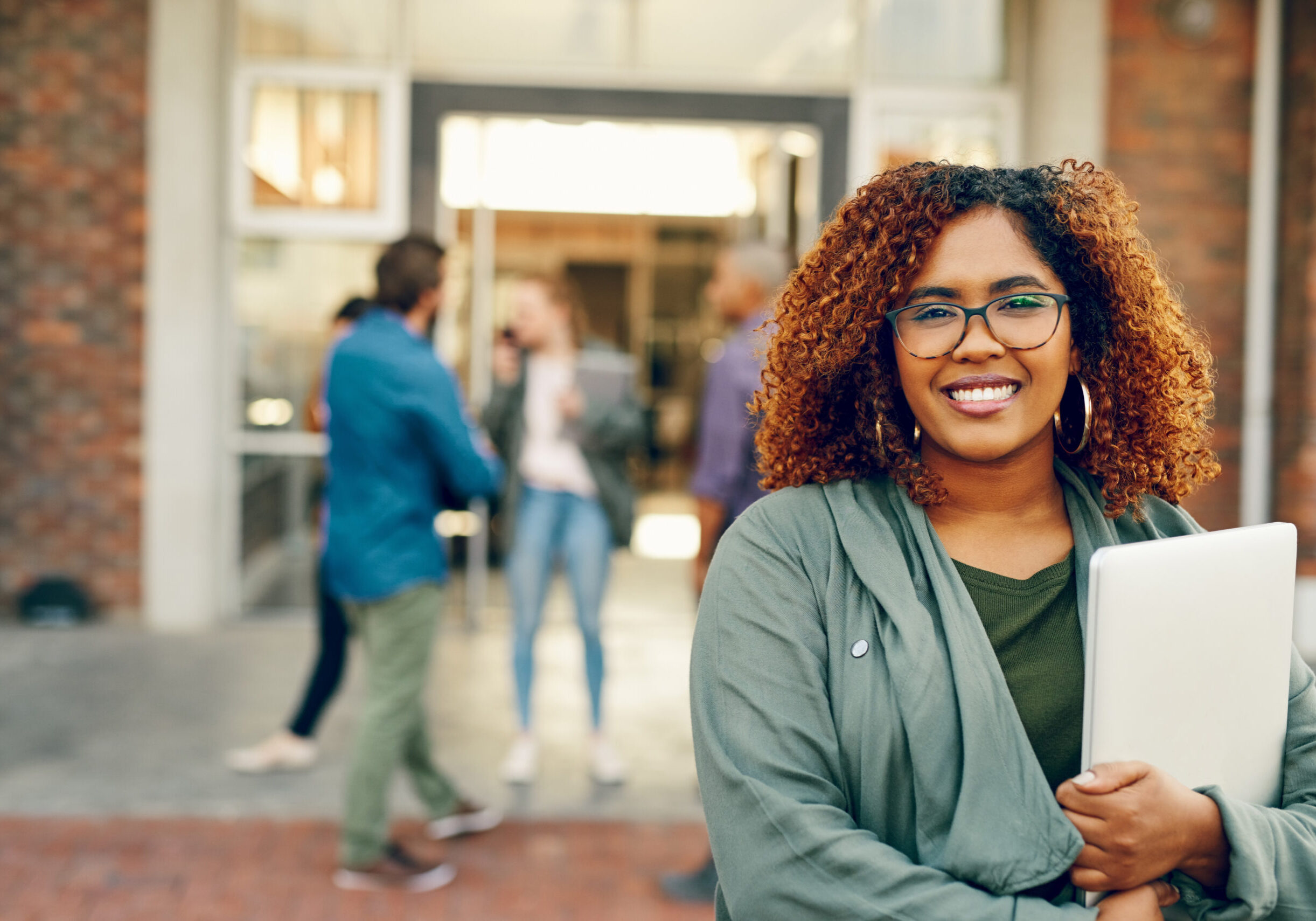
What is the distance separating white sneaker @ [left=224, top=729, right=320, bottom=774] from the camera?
16.0 ft

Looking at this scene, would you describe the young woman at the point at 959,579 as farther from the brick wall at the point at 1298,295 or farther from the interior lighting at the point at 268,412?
the interior lighting at the point at 268,412

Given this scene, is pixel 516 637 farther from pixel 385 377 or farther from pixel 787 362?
pixel 787 362

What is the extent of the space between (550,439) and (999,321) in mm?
3505

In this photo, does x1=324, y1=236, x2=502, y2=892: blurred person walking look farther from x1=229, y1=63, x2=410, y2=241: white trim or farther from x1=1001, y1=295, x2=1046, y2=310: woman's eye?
x1=229, y1=63, x2=410, y2=241: white trim

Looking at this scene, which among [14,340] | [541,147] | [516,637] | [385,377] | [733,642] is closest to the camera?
[733,642]

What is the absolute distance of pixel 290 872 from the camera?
3.96 m

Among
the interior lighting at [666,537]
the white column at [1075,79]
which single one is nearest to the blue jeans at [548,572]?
the white column at [1075,79]

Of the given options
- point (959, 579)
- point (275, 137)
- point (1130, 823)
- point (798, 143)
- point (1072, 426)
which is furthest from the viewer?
point (798, 143)

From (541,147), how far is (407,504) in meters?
4.44

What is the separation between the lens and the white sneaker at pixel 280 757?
16.0ft

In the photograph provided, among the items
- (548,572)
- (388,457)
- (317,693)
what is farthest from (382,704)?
(548,572)

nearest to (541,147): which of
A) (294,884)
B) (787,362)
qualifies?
(294,884)

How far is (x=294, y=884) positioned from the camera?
388cm

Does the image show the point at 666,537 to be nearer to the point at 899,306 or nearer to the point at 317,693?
the point at 317,693
